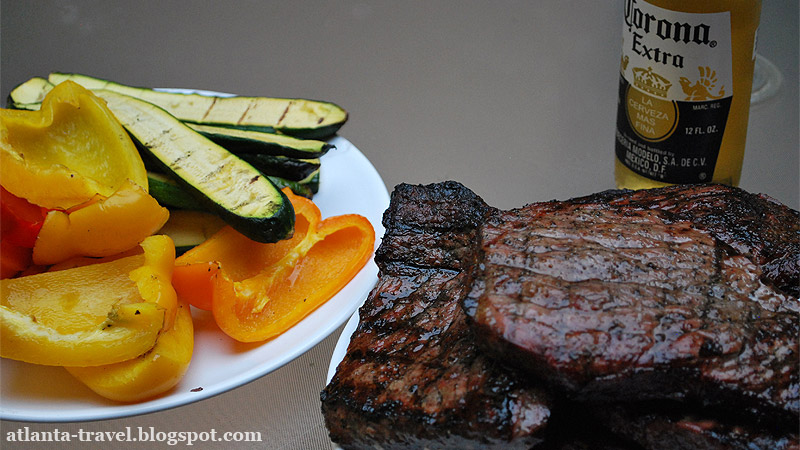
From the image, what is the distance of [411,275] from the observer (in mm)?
1201

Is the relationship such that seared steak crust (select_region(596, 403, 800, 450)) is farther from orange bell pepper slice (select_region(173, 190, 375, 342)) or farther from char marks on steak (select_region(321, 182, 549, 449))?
orange bell pepper slice (select_region(173, 190, 375, 342))

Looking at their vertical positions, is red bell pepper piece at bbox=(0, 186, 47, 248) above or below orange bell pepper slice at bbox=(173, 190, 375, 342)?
above

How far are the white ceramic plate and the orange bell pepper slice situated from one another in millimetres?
30

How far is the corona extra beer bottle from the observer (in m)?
1.40

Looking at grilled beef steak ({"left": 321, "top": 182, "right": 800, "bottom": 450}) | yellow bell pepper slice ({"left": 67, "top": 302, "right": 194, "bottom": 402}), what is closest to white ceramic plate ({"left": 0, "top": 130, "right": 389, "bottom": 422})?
yellow bell pepper slice ({"left": 67, "top": 302, "right": 194, "bottom": 402})

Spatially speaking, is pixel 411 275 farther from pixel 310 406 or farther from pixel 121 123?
pixel 121 123

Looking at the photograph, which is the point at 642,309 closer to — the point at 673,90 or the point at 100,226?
the point at 673,90

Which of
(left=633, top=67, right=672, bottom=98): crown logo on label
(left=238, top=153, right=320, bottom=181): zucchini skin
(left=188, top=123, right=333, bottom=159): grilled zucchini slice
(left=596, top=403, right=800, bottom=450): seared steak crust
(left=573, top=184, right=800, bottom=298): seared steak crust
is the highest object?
(left=633, top=67, right=672, bottom=98): crown logo on label

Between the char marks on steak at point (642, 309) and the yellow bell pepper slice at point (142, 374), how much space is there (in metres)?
0.64

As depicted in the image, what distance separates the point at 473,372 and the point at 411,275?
0.94 ft

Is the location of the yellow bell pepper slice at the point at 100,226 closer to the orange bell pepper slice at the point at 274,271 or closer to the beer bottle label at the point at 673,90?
the orange bell pepper slice at the point at 274,271

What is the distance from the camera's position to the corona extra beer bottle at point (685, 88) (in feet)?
4.61

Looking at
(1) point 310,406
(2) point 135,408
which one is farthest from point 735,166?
(2) point 135,408

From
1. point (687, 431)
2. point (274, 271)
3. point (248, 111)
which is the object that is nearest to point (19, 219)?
point (274, 271)
